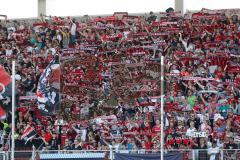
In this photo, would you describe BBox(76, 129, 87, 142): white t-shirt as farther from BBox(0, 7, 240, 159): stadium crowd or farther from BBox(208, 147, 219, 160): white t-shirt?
BBox(208, 147, 219, 160): white t-shirt

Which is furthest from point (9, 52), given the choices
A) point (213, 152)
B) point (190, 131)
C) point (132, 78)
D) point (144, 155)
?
point (213, 152)

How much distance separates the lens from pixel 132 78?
99.7 ft

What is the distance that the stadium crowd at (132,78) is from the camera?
87.1ft

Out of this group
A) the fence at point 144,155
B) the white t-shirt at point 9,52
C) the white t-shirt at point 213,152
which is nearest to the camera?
the fence at point 144,155

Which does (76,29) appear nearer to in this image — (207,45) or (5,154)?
(207,45)

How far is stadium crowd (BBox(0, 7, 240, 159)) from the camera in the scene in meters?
26.6

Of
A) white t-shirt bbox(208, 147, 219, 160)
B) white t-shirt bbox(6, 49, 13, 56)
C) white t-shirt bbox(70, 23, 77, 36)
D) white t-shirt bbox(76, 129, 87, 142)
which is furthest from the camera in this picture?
white t-shirt bbox(70, 23, 77, 36)

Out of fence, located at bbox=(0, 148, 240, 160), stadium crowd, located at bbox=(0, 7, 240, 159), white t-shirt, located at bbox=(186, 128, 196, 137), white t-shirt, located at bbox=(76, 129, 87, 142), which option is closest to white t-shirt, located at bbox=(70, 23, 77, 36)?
stadium crowd, located at bbox=(0, 7, 240, 159)

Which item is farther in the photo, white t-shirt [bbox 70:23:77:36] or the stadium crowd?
white t-shirt [bbox 70:23:77:36]

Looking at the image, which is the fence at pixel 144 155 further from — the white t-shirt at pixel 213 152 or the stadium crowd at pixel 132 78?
the stadium crowd at pixel 132 78

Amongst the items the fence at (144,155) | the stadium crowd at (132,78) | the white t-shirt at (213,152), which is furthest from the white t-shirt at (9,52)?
the white t-shirt at (213,152)

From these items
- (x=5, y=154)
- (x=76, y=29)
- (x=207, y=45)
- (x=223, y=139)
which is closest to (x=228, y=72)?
(x=207, y=45)

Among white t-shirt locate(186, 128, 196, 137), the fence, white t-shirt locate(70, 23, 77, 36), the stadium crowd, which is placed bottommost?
the fence

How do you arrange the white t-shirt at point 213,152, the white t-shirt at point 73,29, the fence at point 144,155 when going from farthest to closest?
the white t-shirt at point 73,29, the white t-shirt at point 213,152, the fence at point 144,155
